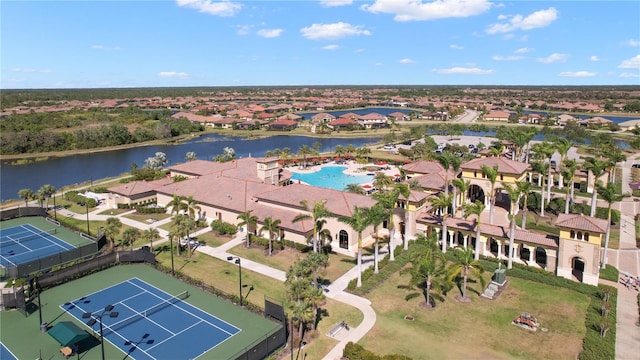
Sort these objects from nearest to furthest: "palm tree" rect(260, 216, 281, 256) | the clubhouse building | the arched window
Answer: the clubhouse building
"palm tree" rect(260, 216, 281, 256)
the arched window

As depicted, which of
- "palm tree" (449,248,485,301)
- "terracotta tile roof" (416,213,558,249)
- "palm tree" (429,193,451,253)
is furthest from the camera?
"palm tree" (429,193,451,253)

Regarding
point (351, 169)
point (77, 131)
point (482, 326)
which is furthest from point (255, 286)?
point (77, 131)

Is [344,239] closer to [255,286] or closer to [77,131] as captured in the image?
[255,286]

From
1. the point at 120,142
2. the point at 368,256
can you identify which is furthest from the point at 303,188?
the point at 120,142

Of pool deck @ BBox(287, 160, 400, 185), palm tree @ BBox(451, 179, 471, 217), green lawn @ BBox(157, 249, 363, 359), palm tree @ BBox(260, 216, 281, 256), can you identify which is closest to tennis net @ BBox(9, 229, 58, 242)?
green lawn @ BBox(157, 249, 363, 359)

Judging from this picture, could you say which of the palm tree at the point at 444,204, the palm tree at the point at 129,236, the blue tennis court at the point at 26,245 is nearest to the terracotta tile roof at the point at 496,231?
the palm tree at the point at 444,204

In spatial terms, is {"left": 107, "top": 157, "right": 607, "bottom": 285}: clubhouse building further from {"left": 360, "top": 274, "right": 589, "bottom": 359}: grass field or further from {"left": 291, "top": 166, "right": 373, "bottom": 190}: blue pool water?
{"left": 291, "top": 166, "right": 373, "bottom": 190}: blue pool water
